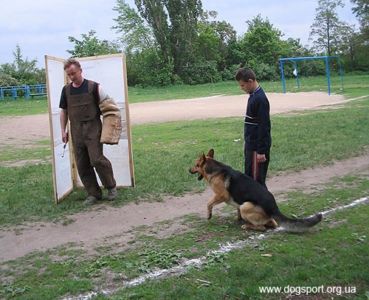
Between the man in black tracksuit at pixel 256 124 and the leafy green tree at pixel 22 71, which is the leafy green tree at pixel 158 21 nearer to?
the leafy green tree at pixel 22 71

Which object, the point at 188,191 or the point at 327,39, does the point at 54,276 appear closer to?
the point at 188,191

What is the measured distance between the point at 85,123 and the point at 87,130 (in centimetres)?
11

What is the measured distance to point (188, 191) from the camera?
26.1ft

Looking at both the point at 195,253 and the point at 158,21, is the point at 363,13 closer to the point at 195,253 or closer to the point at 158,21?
the point at 158,21

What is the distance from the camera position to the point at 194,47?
54719mm

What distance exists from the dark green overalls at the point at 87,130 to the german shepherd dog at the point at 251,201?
207cm

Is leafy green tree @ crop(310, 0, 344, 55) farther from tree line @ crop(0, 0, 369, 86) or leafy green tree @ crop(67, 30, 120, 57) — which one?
leafy green tree @ crop(67, 30, 120, 57)

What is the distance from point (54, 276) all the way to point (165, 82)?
47.2 m

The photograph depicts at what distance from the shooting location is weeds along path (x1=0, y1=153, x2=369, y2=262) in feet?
18.7

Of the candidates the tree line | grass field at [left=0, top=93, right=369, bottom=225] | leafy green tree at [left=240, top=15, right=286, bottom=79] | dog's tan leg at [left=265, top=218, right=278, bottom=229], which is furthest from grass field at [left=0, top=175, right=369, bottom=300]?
leafy green tree at [left=240, top=15, right=286, bottom=79]

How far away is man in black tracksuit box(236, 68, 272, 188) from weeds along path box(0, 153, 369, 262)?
3.25 ft

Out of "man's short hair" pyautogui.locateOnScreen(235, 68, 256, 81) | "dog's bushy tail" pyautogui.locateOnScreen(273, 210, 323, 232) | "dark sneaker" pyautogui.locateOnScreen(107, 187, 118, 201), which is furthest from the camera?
"dark sneaker" pyautogui.locateOnScreen(107, 187, 118, 201)

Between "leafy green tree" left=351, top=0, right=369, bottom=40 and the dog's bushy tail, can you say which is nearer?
the dog's bushy tail

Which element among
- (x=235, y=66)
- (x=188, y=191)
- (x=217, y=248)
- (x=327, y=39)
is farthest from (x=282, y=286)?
(x=327, y=39)
